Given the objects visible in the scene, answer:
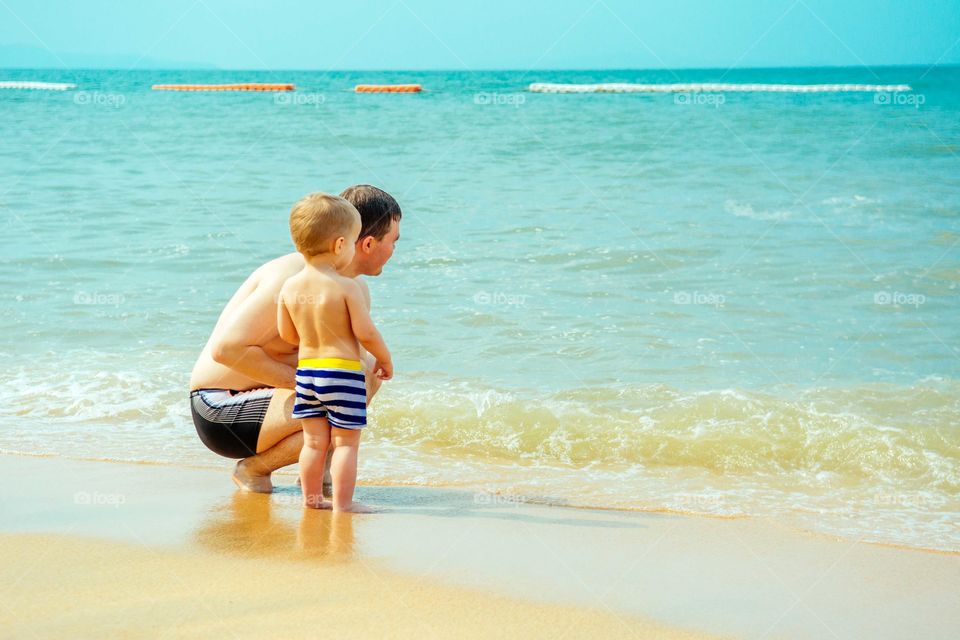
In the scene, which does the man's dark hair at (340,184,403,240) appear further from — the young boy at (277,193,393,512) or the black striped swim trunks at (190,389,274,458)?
the black striped swim trunks at (190,389,274,458)

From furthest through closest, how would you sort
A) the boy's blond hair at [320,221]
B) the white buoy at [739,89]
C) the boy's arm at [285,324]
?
the white buoy at [739,89] < the boy's arm at [285,324] < the boy's blond hair at [320,221]

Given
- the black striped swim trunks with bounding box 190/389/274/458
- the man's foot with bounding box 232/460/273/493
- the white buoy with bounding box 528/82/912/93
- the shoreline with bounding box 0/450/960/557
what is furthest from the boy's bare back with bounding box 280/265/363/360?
the white buoy with bounding box 528/82/912/93

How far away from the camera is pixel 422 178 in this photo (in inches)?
538

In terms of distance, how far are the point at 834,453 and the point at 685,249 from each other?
468 cm

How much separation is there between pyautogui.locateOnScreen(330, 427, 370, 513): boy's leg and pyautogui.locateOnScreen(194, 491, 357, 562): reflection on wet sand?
5 centimetres

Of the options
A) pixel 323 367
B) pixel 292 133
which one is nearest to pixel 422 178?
pixel 292 133

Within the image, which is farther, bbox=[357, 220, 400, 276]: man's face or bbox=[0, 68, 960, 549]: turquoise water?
bbox=[0, 68, 960, 549]: turquoise water

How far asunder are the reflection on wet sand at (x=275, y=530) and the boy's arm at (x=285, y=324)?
24.4 inches

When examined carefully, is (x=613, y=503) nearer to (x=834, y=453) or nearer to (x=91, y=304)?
(x=834, y=453)

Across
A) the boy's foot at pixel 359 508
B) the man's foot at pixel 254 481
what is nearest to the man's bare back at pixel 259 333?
the man's foot at pixel 254 481

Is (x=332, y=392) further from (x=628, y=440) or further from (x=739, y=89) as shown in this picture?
(x=739, y=89)

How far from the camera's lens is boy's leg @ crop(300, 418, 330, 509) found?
355 centimetres

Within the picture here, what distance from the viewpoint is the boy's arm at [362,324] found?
3.43 metres

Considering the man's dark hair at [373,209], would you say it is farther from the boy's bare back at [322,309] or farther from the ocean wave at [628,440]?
the ocean wave at [628,440]
